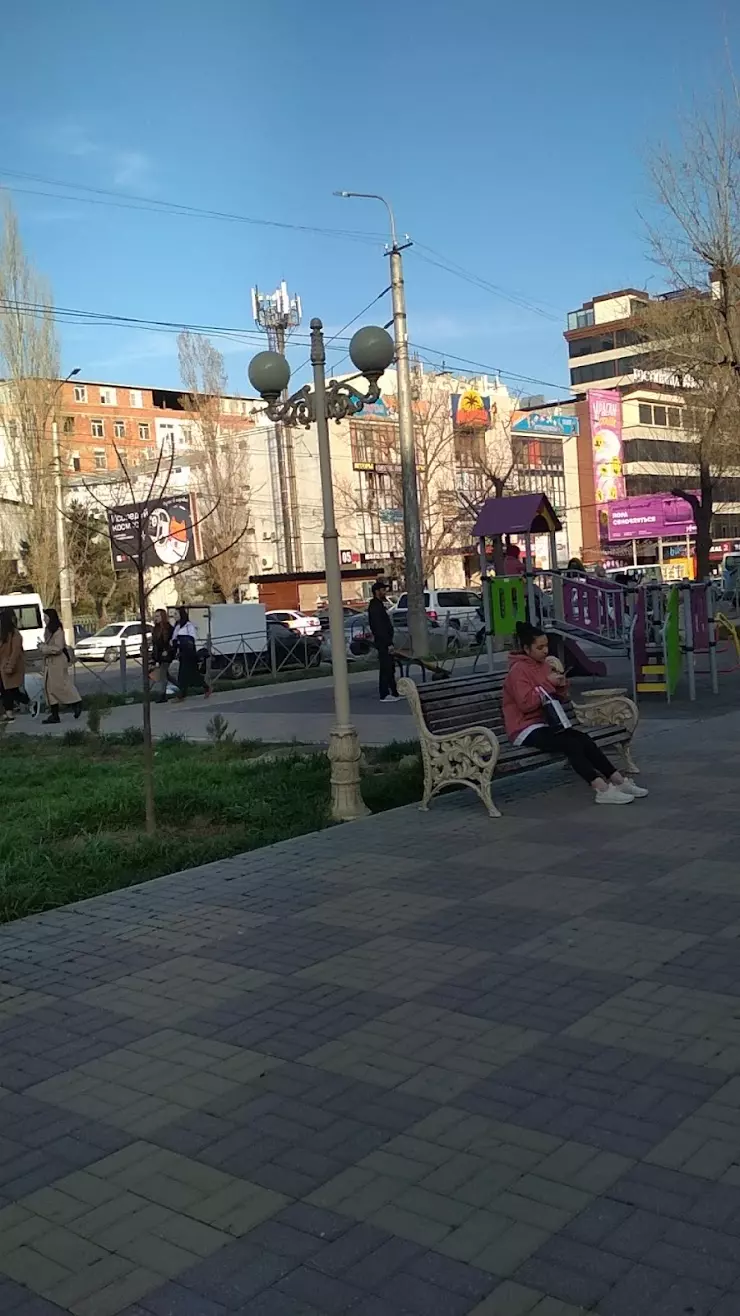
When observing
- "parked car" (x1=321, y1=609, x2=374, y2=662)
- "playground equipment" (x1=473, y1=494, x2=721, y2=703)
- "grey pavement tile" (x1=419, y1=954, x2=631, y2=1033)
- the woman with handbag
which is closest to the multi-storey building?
"parked car" (x1=321, y1=609, x2=374, y2=662)

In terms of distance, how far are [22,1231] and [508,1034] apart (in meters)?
1.89

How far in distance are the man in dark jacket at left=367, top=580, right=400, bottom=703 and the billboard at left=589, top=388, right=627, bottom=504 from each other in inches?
2388

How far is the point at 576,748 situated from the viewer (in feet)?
27.3

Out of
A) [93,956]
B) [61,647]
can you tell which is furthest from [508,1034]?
[61,647]

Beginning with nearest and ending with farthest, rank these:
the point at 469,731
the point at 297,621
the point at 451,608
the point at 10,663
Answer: the point at 469,731 → the point at 10,663 → the point at 451,608 → the point at 297,621

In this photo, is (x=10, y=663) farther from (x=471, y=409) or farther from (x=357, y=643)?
(x=471, y=409)

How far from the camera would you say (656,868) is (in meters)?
6.59

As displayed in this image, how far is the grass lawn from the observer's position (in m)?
7.48

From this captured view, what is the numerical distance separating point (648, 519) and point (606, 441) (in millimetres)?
10574

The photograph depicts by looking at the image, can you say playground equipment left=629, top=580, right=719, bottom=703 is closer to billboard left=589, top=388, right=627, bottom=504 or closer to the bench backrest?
the bench backrest

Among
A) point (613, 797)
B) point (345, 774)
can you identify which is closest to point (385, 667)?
point (345, 774)

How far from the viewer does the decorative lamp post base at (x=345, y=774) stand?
8.49 meters

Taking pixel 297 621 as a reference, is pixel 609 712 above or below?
below

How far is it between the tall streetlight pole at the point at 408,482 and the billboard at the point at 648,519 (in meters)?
43.9
